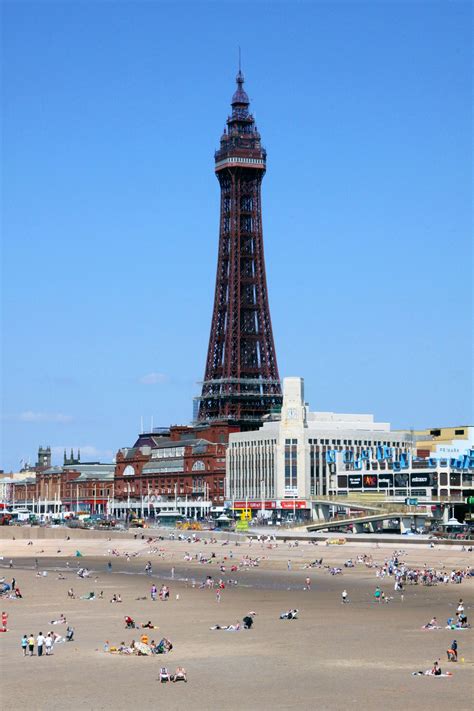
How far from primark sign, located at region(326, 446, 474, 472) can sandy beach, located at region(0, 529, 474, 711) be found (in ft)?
135

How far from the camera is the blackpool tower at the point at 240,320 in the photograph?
167500 mm

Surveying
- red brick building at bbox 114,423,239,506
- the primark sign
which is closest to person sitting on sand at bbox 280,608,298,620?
the primark sign

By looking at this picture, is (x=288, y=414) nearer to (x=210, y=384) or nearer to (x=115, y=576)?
(x=210, y=384)

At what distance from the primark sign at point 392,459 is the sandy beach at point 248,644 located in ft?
135

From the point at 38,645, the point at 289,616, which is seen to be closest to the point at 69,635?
the point at 38,645

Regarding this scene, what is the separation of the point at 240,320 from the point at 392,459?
1458 inches

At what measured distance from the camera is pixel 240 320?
16762 cm

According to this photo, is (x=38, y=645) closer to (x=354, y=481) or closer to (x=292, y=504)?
(x=354, y=481)

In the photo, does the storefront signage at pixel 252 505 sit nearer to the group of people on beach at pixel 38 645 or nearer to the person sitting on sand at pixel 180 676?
the group of people on beach at pixel 38 645

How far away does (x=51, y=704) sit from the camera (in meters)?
35.1

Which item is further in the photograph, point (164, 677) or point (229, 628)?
point (229, 628)

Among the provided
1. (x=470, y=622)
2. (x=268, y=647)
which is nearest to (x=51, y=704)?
(x=268, y=647)

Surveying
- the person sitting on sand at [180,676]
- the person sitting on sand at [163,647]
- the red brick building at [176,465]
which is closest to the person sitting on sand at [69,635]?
the person sitting on sand at [163,647]

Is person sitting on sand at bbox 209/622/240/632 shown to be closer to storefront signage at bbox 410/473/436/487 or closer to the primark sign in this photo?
storefront signage at bbox 410/473/436/487
